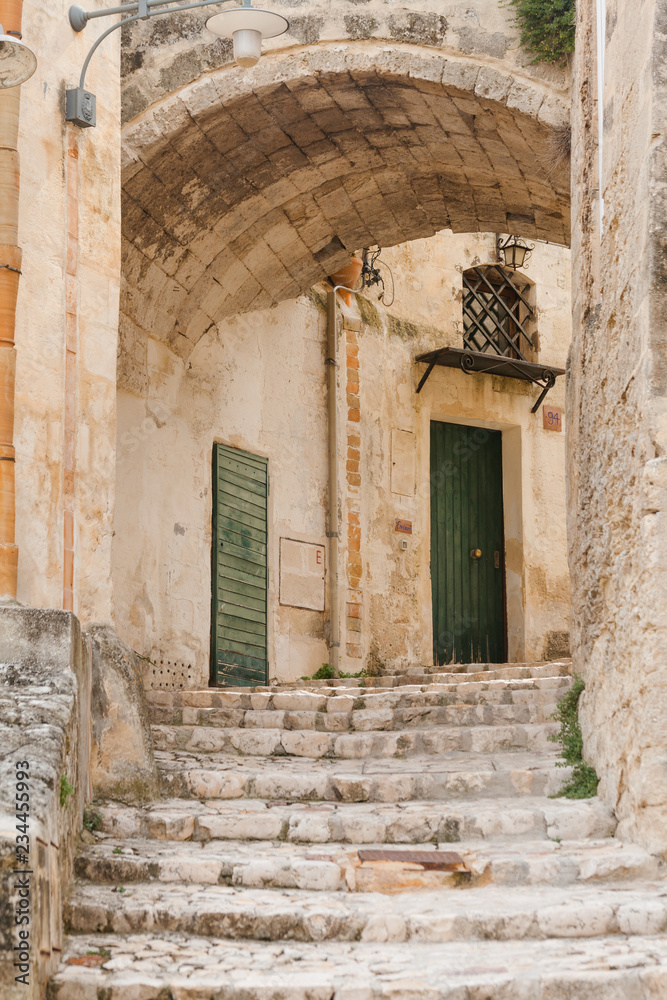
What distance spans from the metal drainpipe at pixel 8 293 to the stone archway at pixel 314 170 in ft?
6.29

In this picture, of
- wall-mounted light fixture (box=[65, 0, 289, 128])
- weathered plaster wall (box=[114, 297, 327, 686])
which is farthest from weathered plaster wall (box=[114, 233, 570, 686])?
wall-mounted light fixture (box=[65, 0, 289, 128])

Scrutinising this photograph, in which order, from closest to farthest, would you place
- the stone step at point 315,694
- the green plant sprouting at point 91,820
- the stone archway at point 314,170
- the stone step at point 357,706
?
the green plant sprouting at point 91,820
the stone step at point 357,706
the stone step at point 315,694
the stone archway at point 314,170

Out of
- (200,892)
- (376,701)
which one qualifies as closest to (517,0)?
(376,701)

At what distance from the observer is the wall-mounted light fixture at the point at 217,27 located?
539cm

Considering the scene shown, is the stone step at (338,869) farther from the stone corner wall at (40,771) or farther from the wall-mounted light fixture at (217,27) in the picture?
the wall-mounted light fixture at (217,27)

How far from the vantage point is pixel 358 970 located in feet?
11.6

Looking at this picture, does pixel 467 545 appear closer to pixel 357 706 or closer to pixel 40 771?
pixel 357 706

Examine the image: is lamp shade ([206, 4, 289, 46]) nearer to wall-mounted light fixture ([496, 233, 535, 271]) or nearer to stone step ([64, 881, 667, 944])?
stone step ([64, 881, 667, 944])

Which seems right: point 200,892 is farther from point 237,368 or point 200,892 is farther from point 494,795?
point 237,368

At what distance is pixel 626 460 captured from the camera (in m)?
4.84

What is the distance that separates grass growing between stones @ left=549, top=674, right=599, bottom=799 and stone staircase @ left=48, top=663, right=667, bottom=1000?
0.08 metres

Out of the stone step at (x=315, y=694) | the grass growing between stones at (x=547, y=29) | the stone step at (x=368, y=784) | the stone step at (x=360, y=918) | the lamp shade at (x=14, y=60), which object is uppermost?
the grass growing between stones at (x=547, y=29)

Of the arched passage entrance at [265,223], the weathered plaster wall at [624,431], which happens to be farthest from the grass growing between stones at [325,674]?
the weathered plaster wall at [624,431]

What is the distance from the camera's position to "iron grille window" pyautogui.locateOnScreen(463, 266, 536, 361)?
11859 mm
